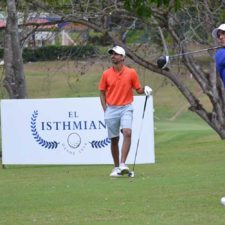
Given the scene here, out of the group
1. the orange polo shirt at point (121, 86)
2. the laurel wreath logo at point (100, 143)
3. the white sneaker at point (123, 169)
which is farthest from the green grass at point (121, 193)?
the orange polo shirt at point (121, 86)

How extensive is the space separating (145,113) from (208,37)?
8.50 metres

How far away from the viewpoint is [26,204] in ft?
33.7

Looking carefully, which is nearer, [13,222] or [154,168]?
[13,222]

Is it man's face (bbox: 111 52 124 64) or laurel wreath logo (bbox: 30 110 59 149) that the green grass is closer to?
laurel wreath logo (bbox: 30 110 59 149)

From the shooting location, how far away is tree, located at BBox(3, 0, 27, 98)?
63.9 feet

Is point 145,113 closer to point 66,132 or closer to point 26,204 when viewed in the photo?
point 66,132

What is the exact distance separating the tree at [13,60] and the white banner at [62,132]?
132 inches

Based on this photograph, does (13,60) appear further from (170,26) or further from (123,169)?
(123,169)

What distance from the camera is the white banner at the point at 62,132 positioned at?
15.6 meters

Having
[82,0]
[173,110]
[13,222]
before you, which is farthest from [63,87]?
[13,222]

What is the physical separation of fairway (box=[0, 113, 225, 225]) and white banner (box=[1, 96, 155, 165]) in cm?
27

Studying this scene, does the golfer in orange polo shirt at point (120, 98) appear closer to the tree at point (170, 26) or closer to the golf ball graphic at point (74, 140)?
the golf ball graphic at point (74, 140)

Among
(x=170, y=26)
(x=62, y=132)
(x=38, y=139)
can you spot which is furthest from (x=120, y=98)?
(x=170, y=26)

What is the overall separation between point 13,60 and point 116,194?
994cm
